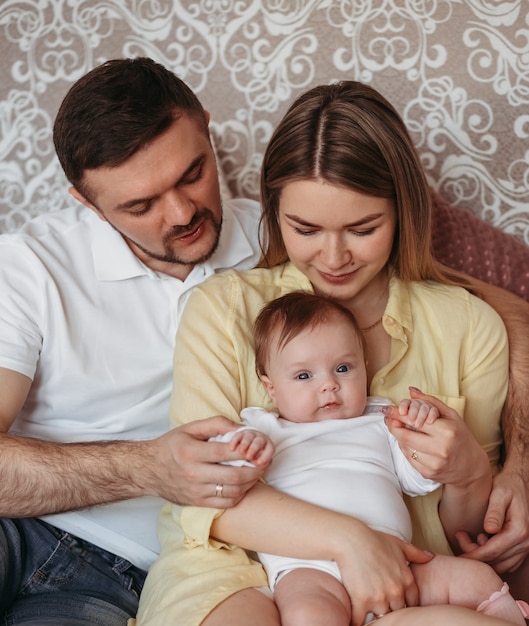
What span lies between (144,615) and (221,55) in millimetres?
1813

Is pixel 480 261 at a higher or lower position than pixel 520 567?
higher

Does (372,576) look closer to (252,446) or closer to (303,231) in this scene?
(252,446)

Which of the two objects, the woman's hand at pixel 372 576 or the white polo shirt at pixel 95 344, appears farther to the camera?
the white polo shirt at pixel 95 344

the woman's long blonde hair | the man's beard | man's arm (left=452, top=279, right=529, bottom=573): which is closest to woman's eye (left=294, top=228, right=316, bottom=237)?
the woman's long blonde hair

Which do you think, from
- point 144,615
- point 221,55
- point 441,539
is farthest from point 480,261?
point 144,615

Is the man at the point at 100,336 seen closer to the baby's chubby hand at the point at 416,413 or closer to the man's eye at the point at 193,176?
the man's eye at the point at 193,176

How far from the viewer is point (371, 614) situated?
65.0 inches

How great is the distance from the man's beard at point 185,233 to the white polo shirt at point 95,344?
0.05 meters

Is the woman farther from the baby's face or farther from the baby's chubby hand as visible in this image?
the baby's face

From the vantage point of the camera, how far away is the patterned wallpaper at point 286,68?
274cm

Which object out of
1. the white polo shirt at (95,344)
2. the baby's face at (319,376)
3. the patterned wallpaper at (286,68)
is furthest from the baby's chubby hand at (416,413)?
the patterned wallpaper at (286,68)

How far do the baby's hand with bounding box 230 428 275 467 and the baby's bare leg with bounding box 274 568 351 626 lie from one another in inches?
9.4

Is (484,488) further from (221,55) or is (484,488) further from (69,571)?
(221,55)

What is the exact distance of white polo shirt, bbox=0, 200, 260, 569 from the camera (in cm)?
212
